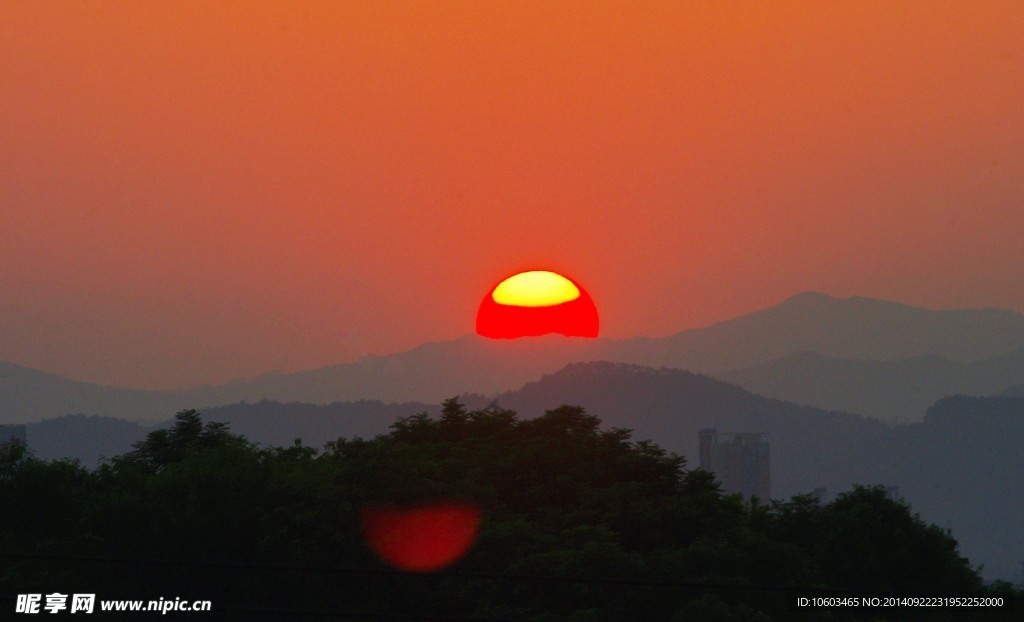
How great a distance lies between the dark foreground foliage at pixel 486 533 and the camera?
162 feet

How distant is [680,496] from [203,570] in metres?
27.0

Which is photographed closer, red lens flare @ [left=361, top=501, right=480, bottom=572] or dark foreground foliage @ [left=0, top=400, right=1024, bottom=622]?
dark foreground foliage @ [left=0, top=400, right=1024, bottom=622]

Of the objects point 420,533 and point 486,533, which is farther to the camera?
point 486,533

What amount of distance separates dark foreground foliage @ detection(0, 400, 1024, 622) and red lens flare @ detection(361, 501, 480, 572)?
1.84 feet

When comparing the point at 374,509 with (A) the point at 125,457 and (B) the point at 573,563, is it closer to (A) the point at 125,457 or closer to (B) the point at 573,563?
(B) the point at 573,563

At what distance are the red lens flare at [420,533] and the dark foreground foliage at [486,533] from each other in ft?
1.84

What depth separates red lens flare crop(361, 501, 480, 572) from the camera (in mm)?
53281

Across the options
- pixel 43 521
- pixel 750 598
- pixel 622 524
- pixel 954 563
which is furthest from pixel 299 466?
pixel 954 563

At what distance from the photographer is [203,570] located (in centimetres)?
5181

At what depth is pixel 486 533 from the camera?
183ft

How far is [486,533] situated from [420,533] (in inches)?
131

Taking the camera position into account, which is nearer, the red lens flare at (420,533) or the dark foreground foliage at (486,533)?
the dark foreground foliage at (486,533)

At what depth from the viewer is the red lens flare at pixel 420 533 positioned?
53281mm

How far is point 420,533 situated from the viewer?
5491cm
